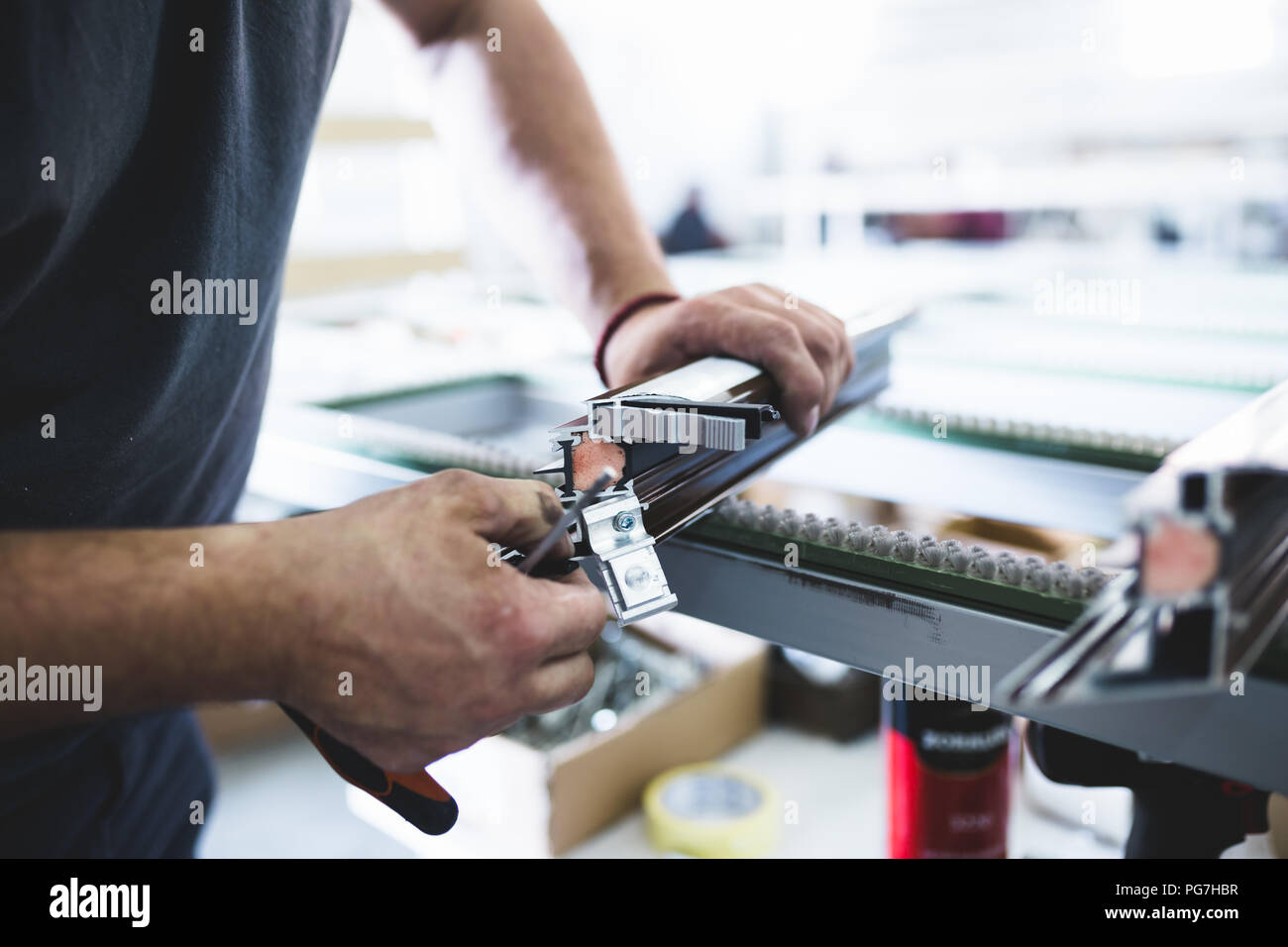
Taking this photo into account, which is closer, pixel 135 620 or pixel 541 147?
pixel 135 620

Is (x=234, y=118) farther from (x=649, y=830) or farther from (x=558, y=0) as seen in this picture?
(x=558, y=0)

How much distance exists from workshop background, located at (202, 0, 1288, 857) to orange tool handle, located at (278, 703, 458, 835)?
0.40 metres

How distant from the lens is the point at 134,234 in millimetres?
615

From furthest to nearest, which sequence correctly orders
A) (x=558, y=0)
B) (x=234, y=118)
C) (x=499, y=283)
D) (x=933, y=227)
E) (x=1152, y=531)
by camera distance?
(x=933, y=227) < (x=558, y=0) < (x=499, y=283) < (x=234, y=118) < (x=1152, y=531)

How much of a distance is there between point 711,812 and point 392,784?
70cm

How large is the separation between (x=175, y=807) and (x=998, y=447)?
896 millimetres

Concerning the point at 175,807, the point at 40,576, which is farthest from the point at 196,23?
the point at 175,807

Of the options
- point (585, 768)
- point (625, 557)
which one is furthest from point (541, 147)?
point (585, 768)

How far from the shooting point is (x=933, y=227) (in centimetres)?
439

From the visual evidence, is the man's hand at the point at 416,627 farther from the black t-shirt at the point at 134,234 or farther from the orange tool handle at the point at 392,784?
the black t-shirt at the point at 134,234

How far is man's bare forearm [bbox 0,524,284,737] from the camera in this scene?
455 millimetres

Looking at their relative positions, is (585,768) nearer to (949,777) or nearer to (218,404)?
(949,777)

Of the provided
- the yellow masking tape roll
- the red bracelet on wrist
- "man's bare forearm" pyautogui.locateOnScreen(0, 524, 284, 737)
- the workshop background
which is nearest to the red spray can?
the workshop background

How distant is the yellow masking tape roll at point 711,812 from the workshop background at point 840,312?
18 millimetres
